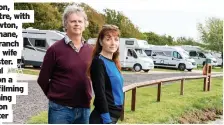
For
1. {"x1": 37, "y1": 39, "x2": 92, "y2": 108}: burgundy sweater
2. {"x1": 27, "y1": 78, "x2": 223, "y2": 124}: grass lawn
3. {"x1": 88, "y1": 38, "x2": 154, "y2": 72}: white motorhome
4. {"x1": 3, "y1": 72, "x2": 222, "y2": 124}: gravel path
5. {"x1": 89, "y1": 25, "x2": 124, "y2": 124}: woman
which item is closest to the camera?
{"x1": 89, "y1": 25, "x2": 124, "y2": 124}: woman


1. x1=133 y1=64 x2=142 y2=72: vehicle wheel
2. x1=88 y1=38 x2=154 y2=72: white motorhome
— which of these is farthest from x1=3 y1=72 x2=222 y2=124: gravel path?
x1=133 y1=64 x2=142 y2=72: vehicle wheel

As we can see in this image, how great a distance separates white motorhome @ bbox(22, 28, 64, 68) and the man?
19.8 ft

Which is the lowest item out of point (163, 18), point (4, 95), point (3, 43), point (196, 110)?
point (196, 110)

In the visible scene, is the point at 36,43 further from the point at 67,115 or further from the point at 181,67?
the point at 67,115

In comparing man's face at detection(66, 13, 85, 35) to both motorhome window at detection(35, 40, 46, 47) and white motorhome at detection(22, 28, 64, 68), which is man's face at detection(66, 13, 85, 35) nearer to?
white motorhome at detection(22, 28, 64, 68)

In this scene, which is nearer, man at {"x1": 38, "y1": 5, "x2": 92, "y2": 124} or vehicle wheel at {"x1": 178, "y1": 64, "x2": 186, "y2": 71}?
man at {"x1": 38, "y1": 5, "x2": 92, "y2": 124}

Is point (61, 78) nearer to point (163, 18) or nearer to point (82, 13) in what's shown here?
point (82, 13)

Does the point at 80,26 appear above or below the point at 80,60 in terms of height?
above

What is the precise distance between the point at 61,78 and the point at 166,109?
4.43 meters

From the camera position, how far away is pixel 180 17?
601cm

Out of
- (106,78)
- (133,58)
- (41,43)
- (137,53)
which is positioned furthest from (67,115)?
(137,53)

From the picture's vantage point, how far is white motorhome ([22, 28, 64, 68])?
9.11 metres

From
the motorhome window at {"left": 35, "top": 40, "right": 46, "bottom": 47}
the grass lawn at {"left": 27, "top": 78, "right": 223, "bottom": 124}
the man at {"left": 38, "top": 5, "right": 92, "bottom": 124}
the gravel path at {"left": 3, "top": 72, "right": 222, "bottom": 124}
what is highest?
the motorhome window at {"left": 35, "top": 40, "right": 46, "bottom": 47}

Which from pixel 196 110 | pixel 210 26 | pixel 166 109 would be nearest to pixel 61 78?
pixel 166 109
